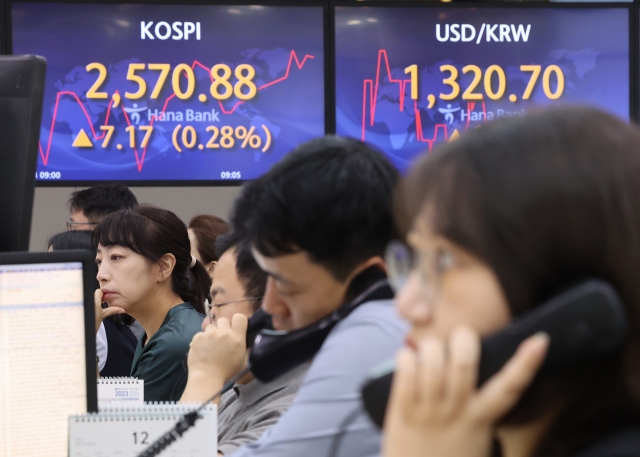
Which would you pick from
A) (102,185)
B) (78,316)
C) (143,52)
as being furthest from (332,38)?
(78,316)

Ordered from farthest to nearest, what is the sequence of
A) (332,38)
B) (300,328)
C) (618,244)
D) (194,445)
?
(332,38) < (194,445) < (300,328) < (618,244)

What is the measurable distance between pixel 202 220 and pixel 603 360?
9.04 feet

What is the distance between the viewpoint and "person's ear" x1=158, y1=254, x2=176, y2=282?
9.00 feet

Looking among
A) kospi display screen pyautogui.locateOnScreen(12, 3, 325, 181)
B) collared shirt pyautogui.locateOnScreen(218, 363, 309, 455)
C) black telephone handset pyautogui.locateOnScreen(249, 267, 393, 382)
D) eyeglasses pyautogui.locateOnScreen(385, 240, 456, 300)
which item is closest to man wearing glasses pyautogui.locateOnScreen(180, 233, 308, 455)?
collared shirt pyautogui.locateOnScreen(218, 363, 309, 455)

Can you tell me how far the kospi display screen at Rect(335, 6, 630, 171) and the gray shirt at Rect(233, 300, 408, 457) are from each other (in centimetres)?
257

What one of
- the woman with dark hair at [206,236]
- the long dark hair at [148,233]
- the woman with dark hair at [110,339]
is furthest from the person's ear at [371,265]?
the woman with dark hair at [206,236]

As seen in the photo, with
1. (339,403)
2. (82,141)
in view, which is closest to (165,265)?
(82,141)

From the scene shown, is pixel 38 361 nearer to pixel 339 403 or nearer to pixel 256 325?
pixel 256 325

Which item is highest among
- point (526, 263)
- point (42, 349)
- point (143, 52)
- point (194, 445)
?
point (143, 52)

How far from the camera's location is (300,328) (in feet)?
4.00

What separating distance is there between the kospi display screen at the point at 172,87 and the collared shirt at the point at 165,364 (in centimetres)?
116

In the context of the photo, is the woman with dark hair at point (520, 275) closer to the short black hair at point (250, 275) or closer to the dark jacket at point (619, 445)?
the dark jacket at point (619, 445)

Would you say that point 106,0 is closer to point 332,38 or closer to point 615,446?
point 332,38

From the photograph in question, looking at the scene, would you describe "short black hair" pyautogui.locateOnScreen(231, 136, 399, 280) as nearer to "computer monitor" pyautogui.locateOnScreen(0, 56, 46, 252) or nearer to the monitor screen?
the monitor screen
